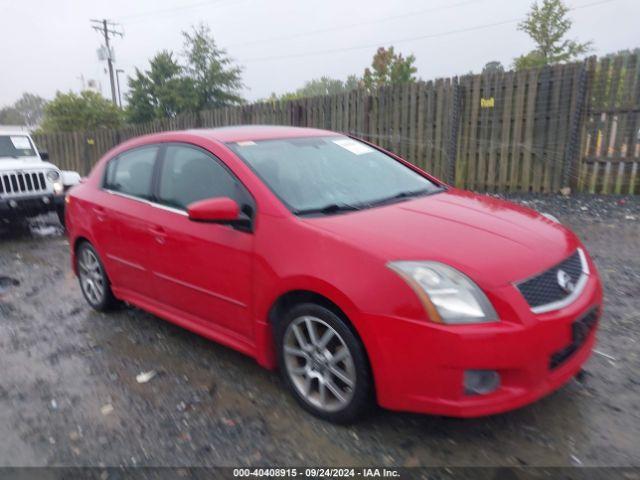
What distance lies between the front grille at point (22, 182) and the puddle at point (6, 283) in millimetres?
2688

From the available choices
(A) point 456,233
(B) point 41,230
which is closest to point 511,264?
(A) point 456,233

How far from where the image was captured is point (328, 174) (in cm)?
350

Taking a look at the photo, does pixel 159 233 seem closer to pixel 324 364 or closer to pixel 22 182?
pixel 324 364

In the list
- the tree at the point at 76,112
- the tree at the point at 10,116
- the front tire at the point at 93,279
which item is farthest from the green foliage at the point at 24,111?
the front tire at the point at 93,279

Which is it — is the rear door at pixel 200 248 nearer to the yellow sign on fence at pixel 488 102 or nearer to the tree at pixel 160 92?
the yellow sign on fence at pixel 488 102

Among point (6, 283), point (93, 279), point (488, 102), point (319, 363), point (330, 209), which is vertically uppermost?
point (488, 102)

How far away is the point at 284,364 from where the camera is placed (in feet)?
9.85

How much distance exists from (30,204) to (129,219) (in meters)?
5.53

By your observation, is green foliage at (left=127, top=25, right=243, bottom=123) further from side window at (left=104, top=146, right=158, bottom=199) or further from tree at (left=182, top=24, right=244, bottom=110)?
side window at (left=104, top=146, right=158, bottom=199)

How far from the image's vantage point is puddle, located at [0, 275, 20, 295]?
5812 mm

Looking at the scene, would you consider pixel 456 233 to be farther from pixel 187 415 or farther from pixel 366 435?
pixel 187 415

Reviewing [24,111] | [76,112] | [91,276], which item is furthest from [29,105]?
[91,276]

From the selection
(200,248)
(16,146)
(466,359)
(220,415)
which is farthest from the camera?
(16,146)

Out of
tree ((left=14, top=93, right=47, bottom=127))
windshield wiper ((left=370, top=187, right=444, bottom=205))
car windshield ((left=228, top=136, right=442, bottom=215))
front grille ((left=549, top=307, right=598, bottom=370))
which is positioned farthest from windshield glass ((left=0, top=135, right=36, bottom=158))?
tree ((left=14, top=93, right=47, bottom=127))
